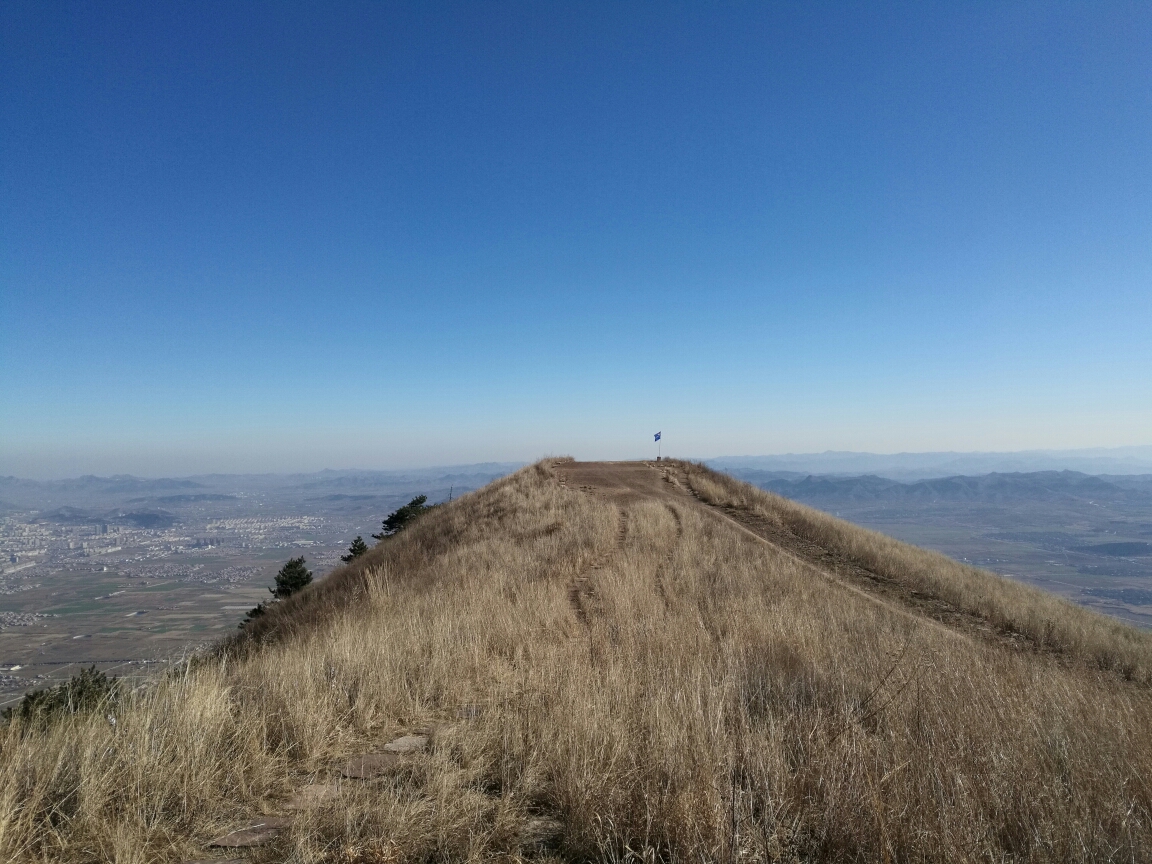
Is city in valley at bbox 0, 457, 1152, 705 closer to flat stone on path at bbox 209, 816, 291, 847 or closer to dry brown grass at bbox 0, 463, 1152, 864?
dry brown grass at bbox 0, 463, 1152, 864

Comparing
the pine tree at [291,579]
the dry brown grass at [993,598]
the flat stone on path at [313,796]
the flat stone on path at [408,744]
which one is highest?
the flat stone on path at [313,796]

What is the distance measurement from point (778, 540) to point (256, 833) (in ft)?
46.9

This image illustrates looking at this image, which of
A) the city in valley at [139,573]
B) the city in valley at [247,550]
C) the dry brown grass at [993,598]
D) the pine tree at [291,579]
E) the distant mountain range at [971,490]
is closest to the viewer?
the dry brown grass at [993,598]

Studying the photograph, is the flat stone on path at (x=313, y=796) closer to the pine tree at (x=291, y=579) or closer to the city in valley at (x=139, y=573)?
the city in valley at (x=139, y=573)

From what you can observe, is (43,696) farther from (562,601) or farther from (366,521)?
(366,521)

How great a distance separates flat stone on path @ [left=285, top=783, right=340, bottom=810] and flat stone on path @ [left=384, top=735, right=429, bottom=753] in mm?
629

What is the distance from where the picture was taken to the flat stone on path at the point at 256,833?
267 cm

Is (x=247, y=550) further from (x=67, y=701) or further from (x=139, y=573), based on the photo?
(x=67, y=701)

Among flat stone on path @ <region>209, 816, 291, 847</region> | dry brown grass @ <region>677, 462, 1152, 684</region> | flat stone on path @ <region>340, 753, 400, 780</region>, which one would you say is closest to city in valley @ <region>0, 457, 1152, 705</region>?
flat stone on path @ <region>340, 753, 400, 780</region>

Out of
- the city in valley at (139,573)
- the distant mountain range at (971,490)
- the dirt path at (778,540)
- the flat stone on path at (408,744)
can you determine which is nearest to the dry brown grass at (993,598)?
the dirt path at (778,540)

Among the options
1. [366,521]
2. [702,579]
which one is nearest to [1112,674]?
[702,579]

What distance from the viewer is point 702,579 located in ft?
32.1

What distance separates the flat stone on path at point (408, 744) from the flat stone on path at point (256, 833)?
101cm

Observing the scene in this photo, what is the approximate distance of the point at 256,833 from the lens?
2.77 metres
